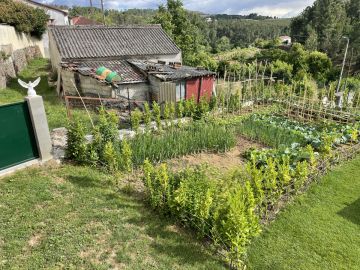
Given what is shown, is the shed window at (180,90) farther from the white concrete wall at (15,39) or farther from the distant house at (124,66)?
the white concrete wall at (15,39)

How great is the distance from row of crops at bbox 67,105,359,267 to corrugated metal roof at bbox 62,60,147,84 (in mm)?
5317

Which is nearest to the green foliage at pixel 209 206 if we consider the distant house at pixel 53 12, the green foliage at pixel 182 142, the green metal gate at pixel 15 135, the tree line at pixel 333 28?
the green foliage at pixel 182 142

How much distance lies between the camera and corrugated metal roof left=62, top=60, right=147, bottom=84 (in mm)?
14227

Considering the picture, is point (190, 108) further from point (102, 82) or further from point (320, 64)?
point (320, 64)

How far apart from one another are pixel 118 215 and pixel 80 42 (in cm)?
1437

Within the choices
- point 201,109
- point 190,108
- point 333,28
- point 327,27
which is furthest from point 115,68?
point 327,27

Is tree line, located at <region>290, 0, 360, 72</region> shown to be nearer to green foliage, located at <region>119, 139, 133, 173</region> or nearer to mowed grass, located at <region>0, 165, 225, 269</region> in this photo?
green foliage, located at <region>119, 139, 133, 173</region>

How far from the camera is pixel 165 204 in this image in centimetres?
610

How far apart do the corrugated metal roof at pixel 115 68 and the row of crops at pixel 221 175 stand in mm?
5317

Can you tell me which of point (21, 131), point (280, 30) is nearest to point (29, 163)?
point (21, 131)

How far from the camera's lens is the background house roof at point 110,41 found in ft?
54.1

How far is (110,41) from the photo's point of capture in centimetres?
1808

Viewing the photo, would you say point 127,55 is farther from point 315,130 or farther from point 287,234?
point 287,234

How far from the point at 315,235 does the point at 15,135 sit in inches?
305
